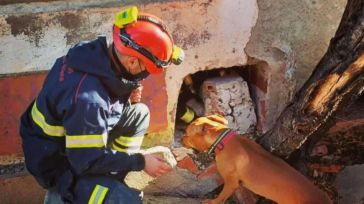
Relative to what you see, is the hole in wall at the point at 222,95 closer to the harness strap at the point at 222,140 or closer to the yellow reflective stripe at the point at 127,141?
the harness strap at the point at 222,140

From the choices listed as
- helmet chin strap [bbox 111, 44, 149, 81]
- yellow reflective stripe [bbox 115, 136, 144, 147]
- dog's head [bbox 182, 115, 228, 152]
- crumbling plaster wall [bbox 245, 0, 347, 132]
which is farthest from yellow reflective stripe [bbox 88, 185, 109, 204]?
crumbling plaster wall [bbox 245, 0, 347, 132]

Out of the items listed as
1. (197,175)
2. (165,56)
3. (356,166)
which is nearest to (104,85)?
(165,56)

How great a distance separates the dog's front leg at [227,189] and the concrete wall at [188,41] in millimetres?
610

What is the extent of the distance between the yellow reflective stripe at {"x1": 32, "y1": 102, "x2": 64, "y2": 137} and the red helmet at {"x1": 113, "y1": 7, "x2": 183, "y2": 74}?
1.82ft

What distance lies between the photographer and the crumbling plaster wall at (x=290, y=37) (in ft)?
14.7

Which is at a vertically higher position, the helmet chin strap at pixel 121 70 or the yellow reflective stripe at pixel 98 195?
the helmet chin strap at pixel 121 70

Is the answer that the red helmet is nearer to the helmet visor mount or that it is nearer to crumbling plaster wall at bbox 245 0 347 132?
the helmet visor mount

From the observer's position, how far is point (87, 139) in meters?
3.23

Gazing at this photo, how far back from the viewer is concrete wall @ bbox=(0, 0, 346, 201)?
159 inches

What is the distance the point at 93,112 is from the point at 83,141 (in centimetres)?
17

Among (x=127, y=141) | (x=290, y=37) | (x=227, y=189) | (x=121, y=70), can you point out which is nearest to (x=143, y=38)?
(x=121, y=70)

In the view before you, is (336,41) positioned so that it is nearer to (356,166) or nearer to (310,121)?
(310,121)

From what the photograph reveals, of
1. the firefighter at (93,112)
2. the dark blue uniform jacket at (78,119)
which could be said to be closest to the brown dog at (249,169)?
the firefighter at (93,112)

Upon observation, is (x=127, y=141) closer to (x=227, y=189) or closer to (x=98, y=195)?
(x=98, y=195)
